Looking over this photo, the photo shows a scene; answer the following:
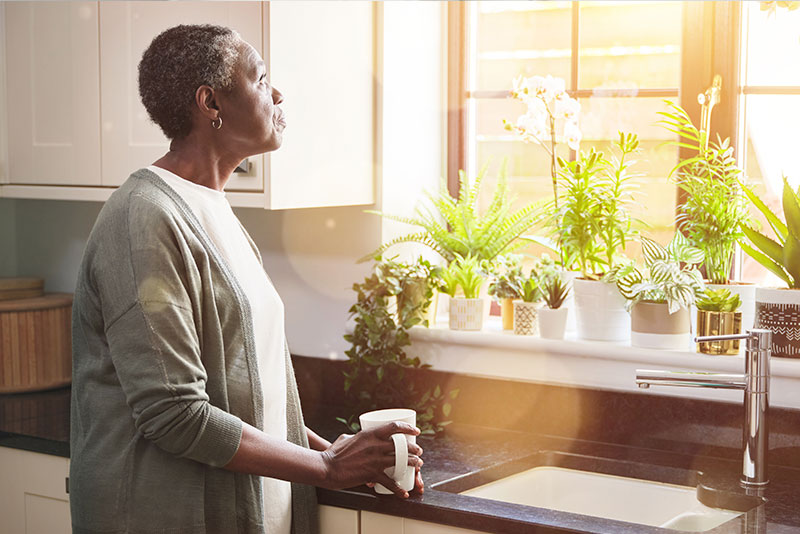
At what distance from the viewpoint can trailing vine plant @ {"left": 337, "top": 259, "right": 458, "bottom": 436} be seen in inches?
89.5

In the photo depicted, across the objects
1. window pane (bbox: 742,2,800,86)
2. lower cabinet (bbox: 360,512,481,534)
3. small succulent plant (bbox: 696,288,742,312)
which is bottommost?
lower cabinet (bbox: 360,512,481,534)

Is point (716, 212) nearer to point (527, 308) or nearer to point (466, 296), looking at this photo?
point (527, 308)

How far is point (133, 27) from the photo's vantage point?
2.24 metres

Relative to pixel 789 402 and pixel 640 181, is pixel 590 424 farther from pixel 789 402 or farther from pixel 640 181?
pixel 640 181

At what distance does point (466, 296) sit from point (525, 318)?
0.52ft

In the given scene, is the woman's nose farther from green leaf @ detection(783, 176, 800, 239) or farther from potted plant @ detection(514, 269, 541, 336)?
green leaf @ detection(783, 176, 800, 239)

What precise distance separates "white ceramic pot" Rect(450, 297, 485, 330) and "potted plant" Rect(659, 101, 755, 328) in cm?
52

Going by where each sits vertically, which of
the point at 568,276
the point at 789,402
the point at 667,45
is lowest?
the point at 789,402

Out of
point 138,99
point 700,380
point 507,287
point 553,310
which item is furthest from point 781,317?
point 138,99

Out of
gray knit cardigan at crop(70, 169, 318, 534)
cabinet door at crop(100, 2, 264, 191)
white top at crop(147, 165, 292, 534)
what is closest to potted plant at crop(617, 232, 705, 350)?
white top at crop(147, 165, 292, 534)

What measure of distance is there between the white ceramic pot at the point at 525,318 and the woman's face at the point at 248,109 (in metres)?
0.86

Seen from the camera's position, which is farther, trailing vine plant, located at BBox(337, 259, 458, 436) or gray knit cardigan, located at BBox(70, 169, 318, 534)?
trailing vine plant, located at BBox(337, 259, 458, 436)

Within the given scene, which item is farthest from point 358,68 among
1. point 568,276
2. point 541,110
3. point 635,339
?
point 635,339

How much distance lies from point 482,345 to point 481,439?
A: 23 cm
